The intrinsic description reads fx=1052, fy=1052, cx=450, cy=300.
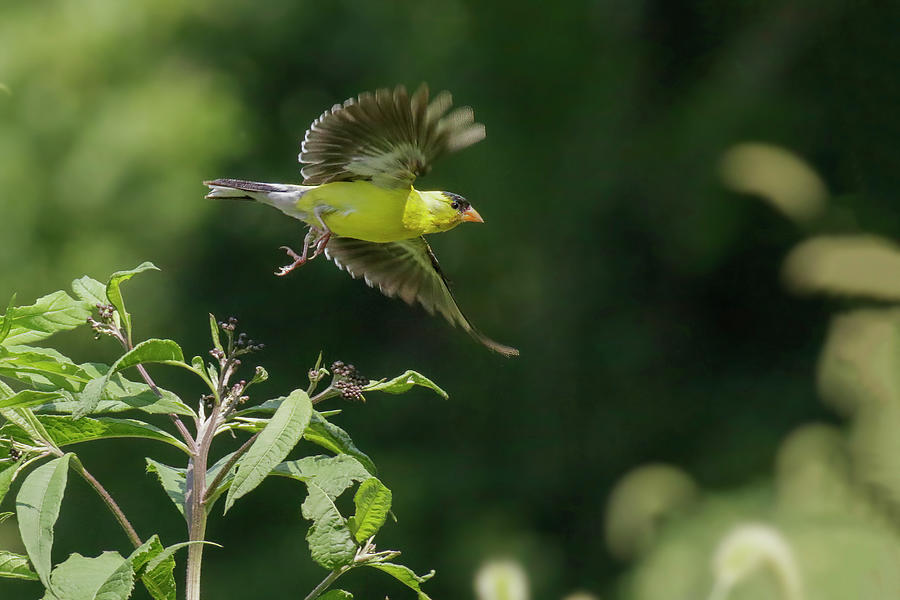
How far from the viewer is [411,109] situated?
88cm

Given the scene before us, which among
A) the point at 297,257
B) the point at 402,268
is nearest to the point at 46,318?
the point at 297,257

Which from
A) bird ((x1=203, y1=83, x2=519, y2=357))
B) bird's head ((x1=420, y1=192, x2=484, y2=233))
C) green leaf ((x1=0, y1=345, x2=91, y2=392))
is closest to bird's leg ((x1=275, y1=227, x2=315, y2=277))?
bird ((x1=203, y1=83, x2=519, y2=357))

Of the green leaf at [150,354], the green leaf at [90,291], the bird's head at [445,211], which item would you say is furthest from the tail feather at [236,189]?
the green leaf at [150,354]

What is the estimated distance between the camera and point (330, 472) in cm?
54

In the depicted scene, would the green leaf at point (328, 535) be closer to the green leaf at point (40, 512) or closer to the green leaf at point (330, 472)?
the green leaf at point (330, 472)

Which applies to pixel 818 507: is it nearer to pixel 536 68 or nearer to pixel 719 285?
pixel 719 285

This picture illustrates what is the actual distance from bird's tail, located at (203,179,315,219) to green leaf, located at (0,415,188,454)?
A: 39 centimetres

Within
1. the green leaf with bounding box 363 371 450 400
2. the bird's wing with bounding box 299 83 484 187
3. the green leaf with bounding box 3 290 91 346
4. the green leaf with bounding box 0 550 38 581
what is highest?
the bird's wing with bounding box 299 83 484 187

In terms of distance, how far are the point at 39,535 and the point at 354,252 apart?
60 centimetres

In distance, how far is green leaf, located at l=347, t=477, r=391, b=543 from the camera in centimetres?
52

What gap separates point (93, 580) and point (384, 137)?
21.0 inches

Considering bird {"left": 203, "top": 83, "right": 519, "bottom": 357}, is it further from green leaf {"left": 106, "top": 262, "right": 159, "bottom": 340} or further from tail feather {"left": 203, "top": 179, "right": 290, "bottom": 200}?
green leaf {"left": 106, "top": 262, "right": 159, "bottom": 340}

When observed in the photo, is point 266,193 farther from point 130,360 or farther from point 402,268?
point 130,360

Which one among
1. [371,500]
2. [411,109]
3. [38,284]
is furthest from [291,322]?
[371,500]
